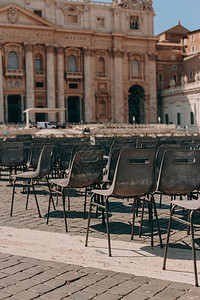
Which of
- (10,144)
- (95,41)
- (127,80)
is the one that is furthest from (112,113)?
(10,144)

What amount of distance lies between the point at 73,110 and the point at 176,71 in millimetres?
18809

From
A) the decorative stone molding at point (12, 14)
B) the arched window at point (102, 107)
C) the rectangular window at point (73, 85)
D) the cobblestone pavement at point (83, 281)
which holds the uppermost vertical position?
the decorative stone molding at point (12, 14)

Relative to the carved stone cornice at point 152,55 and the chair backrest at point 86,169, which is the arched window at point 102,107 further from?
the chair backrest at point 86,169

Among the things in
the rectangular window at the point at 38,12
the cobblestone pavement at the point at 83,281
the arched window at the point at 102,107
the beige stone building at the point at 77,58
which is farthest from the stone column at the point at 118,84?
the cobblestone pavement at the point at 83,281

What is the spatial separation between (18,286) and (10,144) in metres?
7.29

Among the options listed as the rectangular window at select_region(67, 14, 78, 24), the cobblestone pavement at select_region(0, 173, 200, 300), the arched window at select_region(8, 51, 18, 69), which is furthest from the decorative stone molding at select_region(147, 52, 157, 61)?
the cobblestone pavement at select_region(0, 173, 200, 300)

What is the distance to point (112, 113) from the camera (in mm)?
60844

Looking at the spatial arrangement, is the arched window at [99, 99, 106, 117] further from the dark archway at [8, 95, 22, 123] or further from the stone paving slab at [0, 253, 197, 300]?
the stone paving slab at [0, 253, 197, 300]

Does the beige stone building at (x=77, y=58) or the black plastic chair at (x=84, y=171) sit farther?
the beige stone building at (x=77, y=58)

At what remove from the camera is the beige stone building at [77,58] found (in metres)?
56.2

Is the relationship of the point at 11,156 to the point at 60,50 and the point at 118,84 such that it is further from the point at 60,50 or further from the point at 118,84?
the point at 118,84

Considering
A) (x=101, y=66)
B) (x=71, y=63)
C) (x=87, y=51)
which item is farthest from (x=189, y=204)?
(x=101, y=66)

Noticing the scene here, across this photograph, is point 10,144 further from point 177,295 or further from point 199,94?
point 199,94

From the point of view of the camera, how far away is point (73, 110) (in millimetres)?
63219
